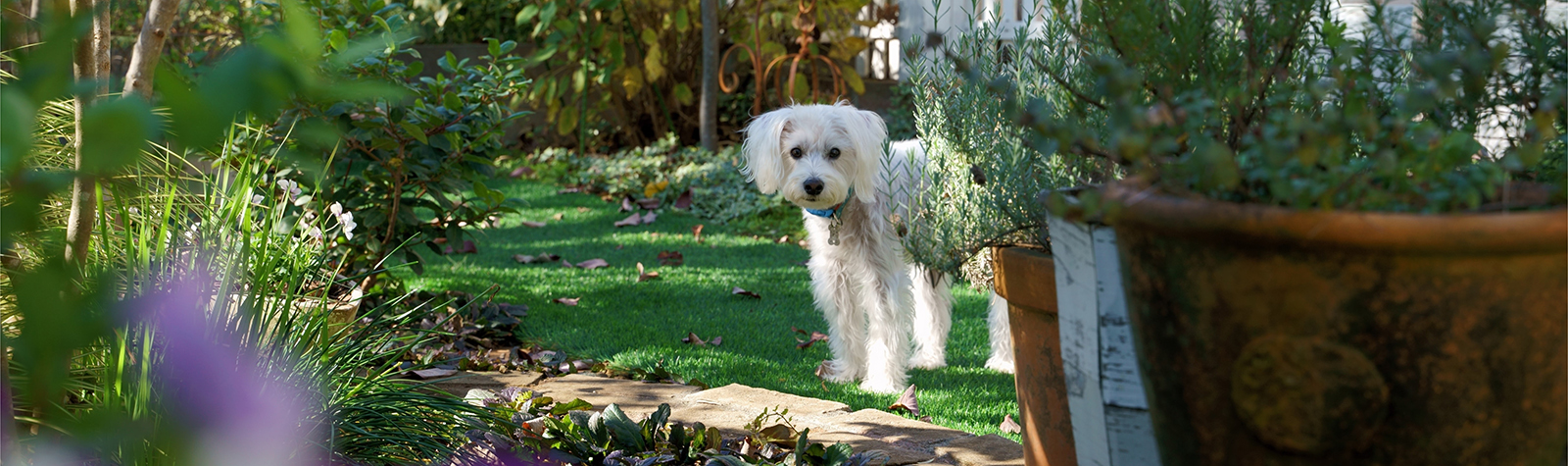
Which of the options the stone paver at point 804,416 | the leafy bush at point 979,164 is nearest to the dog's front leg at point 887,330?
the stone paver at point 804,416

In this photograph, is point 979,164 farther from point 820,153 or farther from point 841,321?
point 841,321

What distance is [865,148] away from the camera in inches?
152

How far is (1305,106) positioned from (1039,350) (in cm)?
68

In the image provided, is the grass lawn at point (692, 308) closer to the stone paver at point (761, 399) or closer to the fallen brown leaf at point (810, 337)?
the fallen brown leaf at point (810, 337)

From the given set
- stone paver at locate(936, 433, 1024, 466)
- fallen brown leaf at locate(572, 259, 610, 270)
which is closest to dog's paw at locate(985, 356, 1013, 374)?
stone paver at locate(936, 433, 1024, 466)

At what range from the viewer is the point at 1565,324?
1.31 m

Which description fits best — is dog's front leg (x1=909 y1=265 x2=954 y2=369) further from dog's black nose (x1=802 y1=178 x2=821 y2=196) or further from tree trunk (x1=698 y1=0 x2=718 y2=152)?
tree trunk (x1=698 y1=0 x2=718 y2=152)

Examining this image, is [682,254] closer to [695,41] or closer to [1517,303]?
[695,41]

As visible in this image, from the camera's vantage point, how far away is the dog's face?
3.84 meters

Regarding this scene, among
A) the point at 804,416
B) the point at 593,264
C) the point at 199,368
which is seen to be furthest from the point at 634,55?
the point at 199,368

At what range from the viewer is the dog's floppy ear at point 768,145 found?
13.1 ft

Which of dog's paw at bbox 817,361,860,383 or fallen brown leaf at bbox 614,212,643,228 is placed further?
fallen brown leaf at bbox 614,212,643,228

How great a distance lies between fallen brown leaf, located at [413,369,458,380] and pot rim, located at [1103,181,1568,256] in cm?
282

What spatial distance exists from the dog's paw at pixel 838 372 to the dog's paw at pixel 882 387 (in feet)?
0.34
